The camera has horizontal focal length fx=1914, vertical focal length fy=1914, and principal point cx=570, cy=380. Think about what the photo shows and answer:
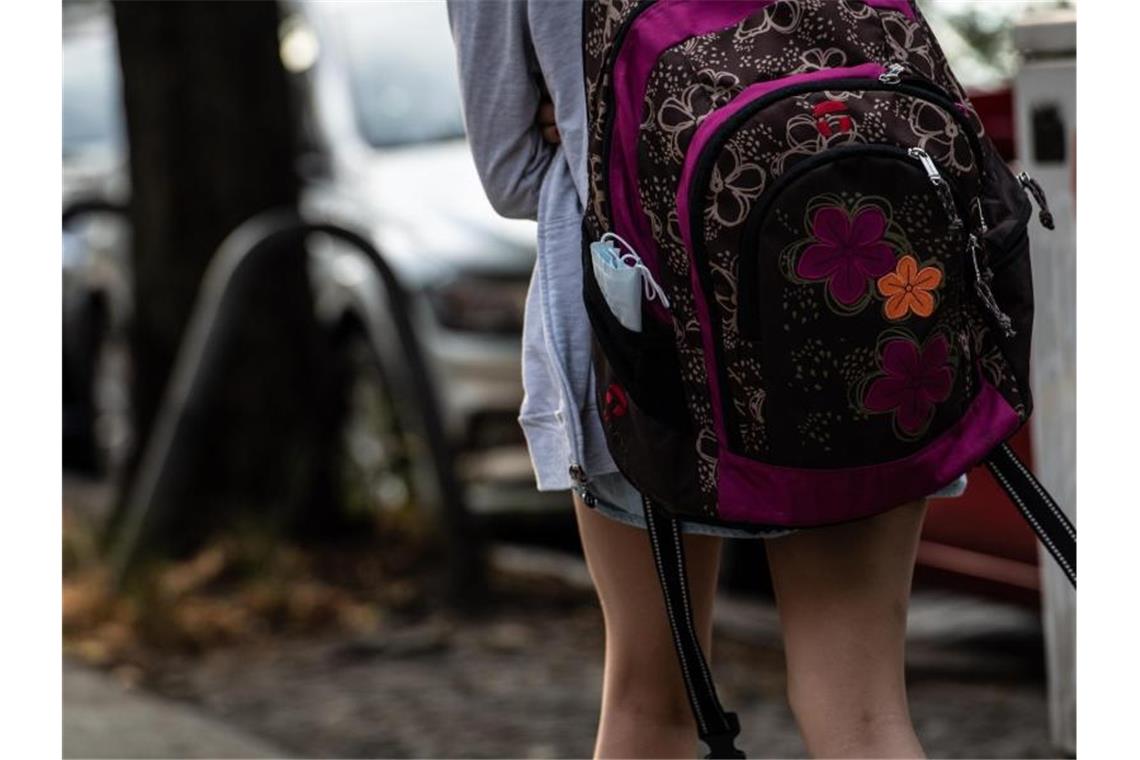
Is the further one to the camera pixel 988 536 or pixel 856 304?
pixel 988 536

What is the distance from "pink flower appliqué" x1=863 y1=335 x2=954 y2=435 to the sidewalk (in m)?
2.52

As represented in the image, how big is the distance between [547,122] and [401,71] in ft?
15.5

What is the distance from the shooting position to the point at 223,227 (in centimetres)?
624

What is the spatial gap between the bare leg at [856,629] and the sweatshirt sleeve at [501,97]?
614 millimetres

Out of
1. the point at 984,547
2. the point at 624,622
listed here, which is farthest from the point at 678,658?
the point at 984,547

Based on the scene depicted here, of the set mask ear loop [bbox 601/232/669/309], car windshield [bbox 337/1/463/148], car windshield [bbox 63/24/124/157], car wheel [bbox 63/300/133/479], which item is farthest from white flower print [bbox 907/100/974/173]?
car windshield [bbox 63/24/124/157]

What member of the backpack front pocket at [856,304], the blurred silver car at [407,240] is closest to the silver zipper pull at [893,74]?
the backpack front pocket at [856,304]

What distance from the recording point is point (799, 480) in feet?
7.25

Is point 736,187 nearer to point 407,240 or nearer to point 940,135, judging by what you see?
point 940,135

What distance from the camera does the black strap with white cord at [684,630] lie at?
2.40m

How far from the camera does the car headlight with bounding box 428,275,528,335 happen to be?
6.16m

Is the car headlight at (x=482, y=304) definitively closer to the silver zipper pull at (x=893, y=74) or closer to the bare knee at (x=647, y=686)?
the bare knee at (x=647, y=686)

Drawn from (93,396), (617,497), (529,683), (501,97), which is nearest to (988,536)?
(529,683)

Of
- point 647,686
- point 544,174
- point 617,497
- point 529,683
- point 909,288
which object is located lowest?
point 529,683
